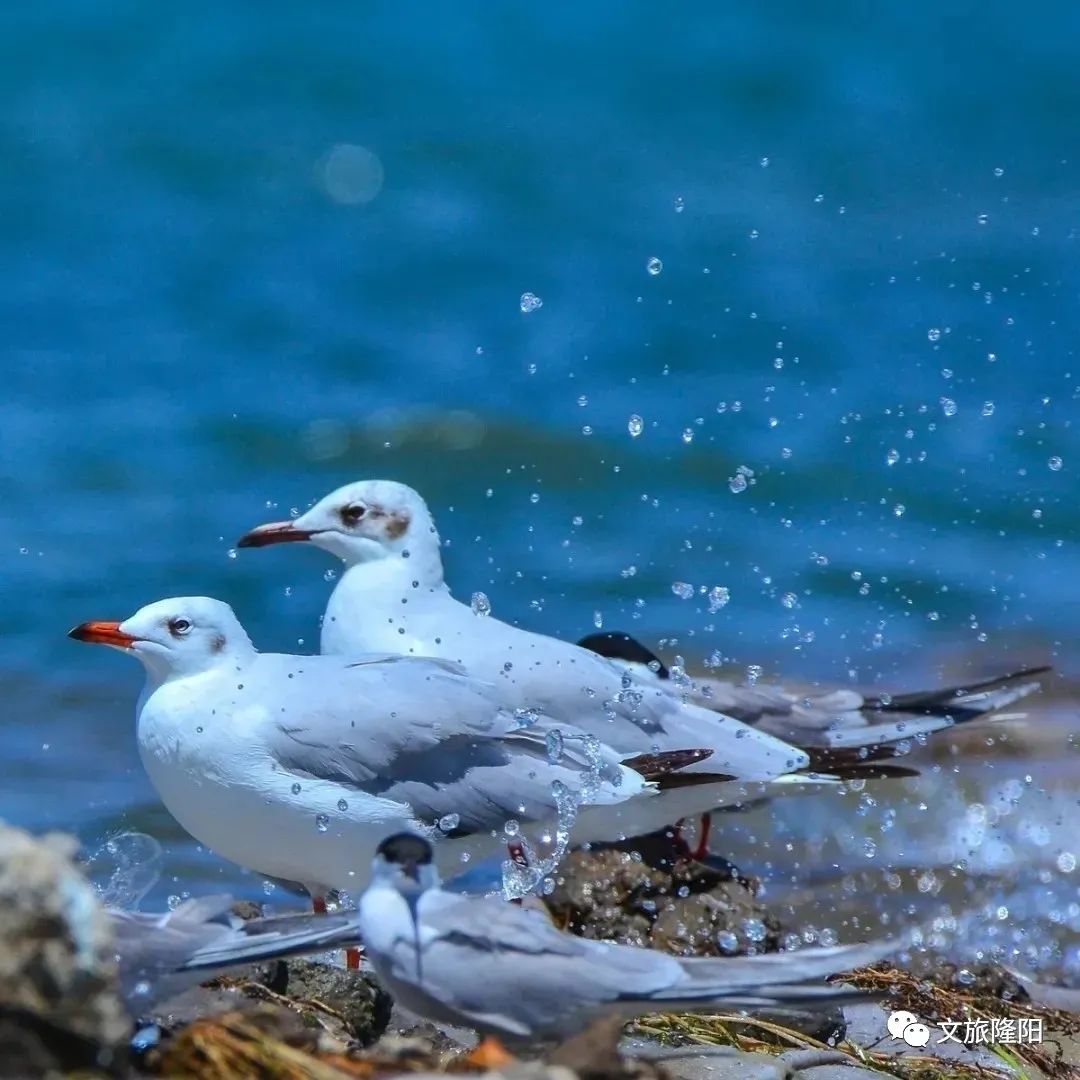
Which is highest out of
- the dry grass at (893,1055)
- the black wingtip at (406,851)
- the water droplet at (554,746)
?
the water droplet at (554,746)

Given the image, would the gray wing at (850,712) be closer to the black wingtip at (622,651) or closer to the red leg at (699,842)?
the black wingtip at (622,651)

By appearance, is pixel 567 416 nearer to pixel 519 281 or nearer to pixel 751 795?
pixel 519 281

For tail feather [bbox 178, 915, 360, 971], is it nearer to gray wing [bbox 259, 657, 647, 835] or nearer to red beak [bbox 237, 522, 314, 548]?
gray wing [bbox 259, 657, 647, 835]

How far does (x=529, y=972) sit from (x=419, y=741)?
4.48 ft

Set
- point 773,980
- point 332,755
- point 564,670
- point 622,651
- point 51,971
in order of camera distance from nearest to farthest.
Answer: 1. point 51,971
2. point 773,980
3. point 332,755
4. point 564,670
5. point 622,651

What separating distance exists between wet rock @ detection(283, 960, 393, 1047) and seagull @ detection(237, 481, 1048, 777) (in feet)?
3.57

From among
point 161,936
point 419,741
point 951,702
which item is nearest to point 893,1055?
point 419,741

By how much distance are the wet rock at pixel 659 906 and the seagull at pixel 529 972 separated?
1.75 metres

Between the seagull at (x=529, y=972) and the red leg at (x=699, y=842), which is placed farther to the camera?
the red leg at (x=699, y=842)

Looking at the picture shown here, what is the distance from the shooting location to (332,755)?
4.76 meters

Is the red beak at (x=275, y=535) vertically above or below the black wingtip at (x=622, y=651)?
above

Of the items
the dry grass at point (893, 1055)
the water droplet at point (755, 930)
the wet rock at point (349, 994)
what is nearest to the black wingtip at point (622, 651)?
the water droplet at point (755, 930)

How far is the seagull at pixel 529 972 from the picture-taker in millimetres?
3479

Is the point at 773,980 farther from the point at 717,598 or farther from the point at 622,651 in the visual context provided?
the point at 717,598
